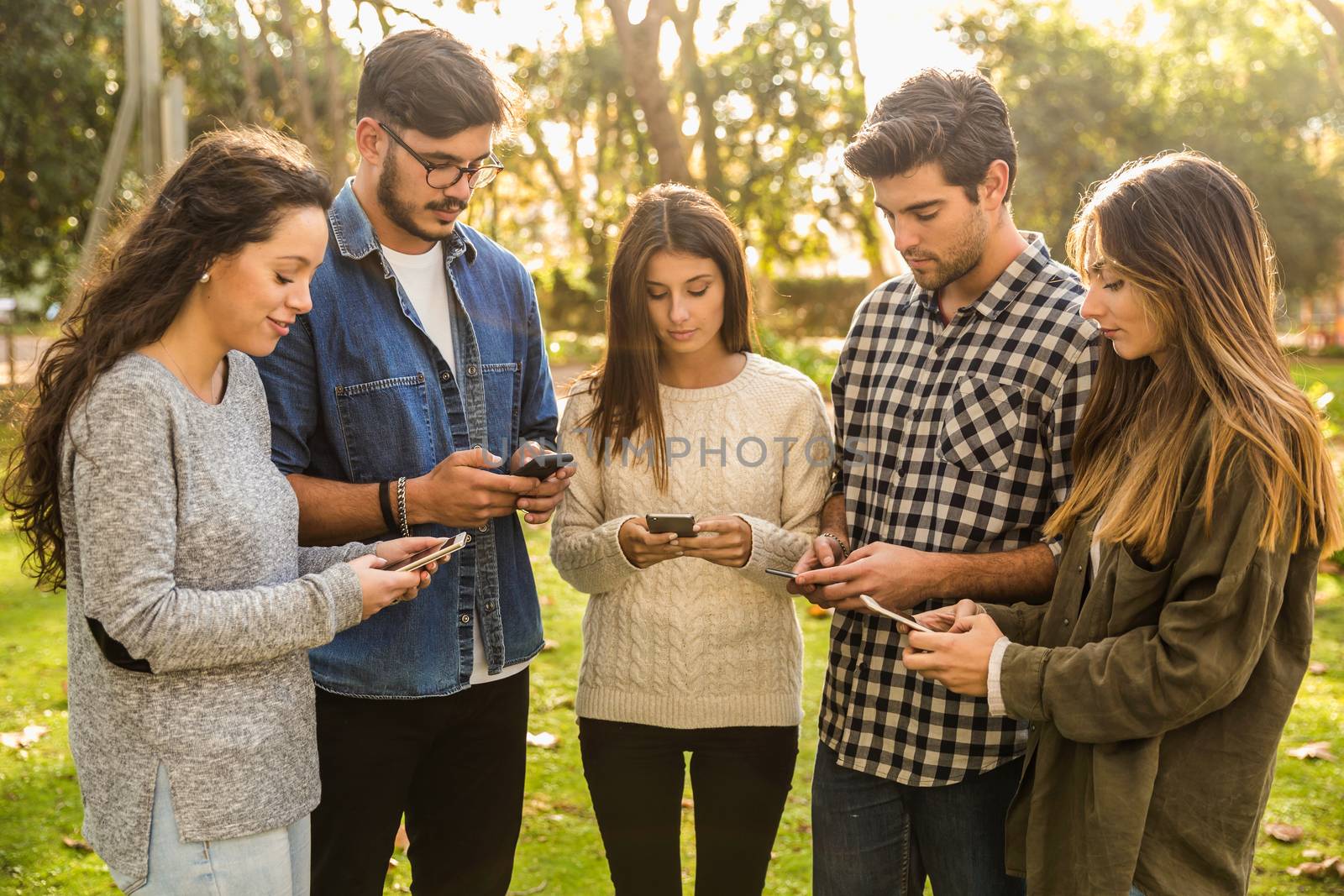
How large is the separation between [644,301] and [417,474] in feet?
2.47

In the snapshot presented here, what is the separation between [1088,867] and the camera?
2.11 metres

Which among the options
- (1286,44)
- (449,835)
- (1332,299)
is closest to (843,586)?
(449,835)

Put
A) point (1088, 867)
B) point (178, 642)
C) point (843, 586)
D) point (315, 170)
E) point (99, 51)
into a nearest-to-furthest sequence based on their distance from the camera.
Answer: point (178, 642) → point (1088, 867) → point (315, 170) → point (843, 586) → point (99, 51)

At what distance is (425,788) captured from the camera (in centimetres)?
293

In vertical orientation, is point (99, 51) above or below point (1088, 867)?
above

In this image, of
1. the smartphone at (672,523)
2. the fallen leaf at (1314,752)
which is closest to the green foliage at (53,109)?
the smartphone at (672,523)

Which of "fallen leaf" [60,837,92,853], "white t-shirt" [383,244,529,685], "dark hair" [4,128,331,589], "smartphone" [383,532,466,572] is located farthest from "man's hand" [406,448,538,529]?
"fallen leaf" [60,837,92,853]

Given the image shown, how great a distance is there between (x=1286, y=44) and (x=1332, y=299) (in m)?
7.85

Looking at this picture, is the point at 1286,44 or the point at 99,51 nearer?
the point at 99,51

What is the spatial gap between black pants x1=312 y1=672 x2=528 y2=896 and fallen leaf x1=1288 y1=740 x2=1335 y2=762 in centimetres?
377

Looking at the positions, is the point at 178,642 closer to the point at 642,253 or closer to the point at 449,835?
the point at 449,835

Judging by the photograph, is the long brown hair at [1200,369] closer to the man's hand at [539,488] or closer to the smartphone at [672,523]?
the smartphone at [672,523]

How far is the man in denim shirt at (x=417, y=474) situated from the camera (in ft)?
8.80

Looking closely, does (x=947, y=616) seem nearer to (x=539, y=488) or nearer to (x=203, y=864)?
(x=539, y=488)
